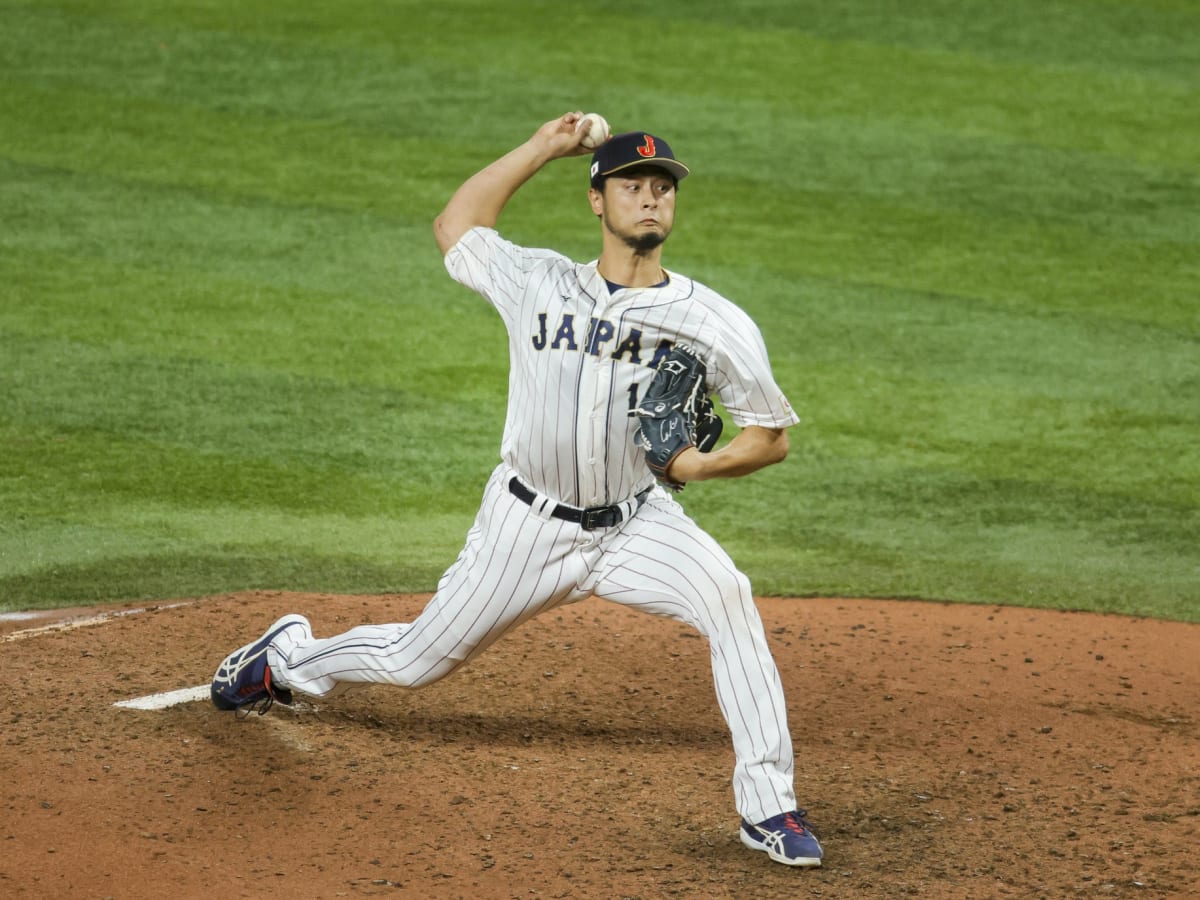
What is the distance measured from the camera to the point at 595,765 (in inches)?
189

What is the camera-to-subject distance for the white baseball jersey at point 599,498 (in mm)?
4258

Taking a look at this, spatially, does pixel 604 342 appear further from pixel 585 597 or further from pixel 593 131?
pixel 585 597

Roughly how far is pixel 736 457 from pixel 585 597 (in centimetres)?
63

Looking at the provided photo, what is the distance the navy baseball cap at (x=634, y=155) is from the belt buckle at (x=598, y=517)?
888mm

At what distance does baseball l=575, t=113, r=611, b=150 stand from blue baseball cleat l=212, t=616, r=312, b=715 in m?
1.70

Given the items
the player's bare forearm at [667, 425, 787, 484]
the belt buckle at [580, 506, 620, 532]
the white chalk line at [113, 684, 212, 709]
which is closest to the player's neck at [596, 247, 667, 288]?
the player's bare forearm at [667, 425, 787, 484]

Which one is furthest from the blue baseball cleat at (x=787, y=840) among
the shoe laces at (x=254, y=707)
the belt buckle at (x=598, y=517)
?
the shoe laces at (x=254, y=707)

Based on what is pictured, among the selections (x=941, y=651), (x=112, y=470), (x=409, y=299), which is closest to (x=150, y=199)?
(x=409, y=299)

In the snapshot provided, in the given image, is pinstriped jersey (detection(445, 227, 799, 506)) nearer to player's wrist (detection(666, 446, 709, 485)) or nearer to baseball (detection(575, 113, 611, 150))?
player's wrist (detection(666, 446, 709, 485))

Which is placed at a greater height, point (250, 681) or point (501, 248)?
point (501, 248)

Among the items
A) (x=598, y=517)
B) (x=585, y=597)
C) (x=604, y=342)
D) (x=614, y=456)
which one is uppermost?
(x=604, y=342)

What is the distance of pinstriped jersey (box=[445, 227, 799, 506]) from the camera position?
432 cm

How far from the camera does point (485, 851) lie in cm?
420

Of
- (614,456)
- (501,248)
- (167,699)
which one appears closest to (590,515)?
(614,456)
